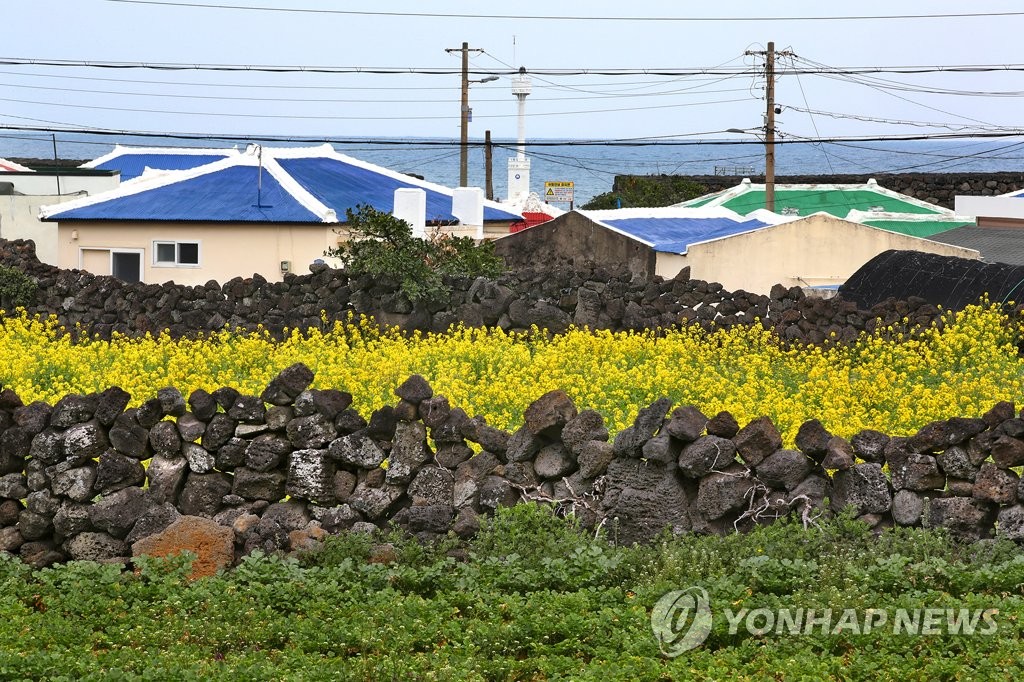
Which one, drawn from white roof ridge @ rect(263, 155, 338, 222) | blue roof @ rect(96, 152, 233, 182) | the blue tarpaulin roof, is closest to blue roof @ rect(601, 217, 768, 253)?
the blue tarpaulin roof

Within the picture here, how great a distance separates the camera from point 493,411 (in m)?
16.7

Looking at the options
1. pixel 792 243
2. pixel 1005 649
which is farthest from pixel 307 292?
pixel 1005 649

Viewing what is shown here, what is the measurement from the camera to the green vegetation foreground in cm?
854

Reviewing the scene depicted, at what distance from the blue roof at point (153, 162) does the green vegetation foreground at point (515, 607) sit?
154 ft

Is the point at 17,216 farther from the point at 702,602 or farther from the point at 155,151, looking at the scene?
the point at 702,602

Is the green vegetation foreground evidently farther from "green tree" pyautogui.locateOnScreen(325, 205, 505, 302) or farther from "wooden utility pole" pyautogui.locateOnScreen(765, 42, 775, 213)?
"wooden utility pole" pyautogui.locateOnScreen(765, 42, 775, 213)

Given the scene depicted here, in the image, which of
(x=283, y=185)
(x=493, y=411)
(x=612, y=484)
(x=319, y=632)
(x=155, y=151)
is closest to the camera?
(x=319, y=632)

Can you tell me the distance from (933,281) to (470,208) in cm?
1297

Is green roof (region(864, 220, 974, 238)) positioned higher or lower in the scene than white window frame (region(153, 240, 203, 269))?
higher

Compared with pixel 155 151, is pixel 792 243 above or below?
below

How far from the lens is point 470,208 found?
1358 inches

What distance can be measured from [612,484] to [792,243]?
2089 cm

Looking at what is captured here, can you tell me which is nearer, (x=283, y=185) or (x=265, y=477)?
(x=265, y=477)

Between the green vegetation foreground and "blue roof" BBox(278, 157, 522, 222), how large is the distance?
23.0m
